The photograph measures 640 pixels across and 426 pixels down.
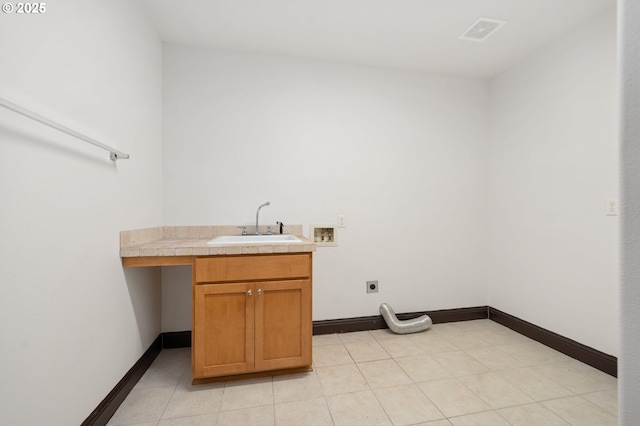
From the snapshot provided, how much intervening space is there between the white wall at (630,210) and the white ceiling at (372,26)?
1.84m

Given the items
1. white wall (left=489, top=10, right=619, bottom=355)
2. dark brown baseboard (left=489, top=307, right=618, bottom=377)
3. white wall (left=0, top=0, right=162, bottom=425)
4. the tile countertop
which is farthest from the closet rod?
dark brown baseboard (left=489, top=307, right=618, bottom=377)

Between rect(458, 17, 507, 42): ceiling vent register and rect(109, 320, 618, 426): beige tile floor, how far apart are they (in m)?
2.46


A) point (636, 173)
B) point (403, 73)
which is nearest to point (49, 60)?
point (636, 173)

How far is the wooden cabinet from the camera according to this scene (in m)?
1.70

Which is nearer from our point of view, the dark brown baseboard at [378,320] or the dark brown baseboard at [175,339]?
the dark brown baseboard at [175,339]

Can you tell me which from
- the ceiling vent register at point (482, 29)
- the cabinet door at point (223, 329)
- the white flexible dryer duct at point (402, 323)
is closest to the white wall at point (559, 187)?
the ceiling vent register at point (482, 29)

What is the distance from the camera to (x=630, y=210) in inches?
15.3

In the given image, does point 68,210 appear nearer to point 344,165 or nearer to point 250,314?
point 250,314

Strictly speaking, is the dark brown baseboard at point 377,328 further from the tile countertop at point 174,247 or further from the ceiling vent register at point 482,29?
the ceiling vent register at point 482,29

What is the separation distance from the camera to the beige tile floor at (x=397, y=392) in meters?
1.47

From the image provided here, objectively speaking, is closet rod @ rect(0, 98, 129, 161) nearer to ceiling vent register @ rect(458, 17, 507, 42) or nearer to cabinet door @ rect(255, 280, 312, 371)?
cabinet door @ rect(255, 280, 312, 371)

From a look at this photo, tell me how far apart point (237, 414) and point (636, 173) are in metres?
1.81

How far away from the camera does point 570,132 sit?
85.2 inches

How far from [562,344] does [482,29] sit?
2.48 m
